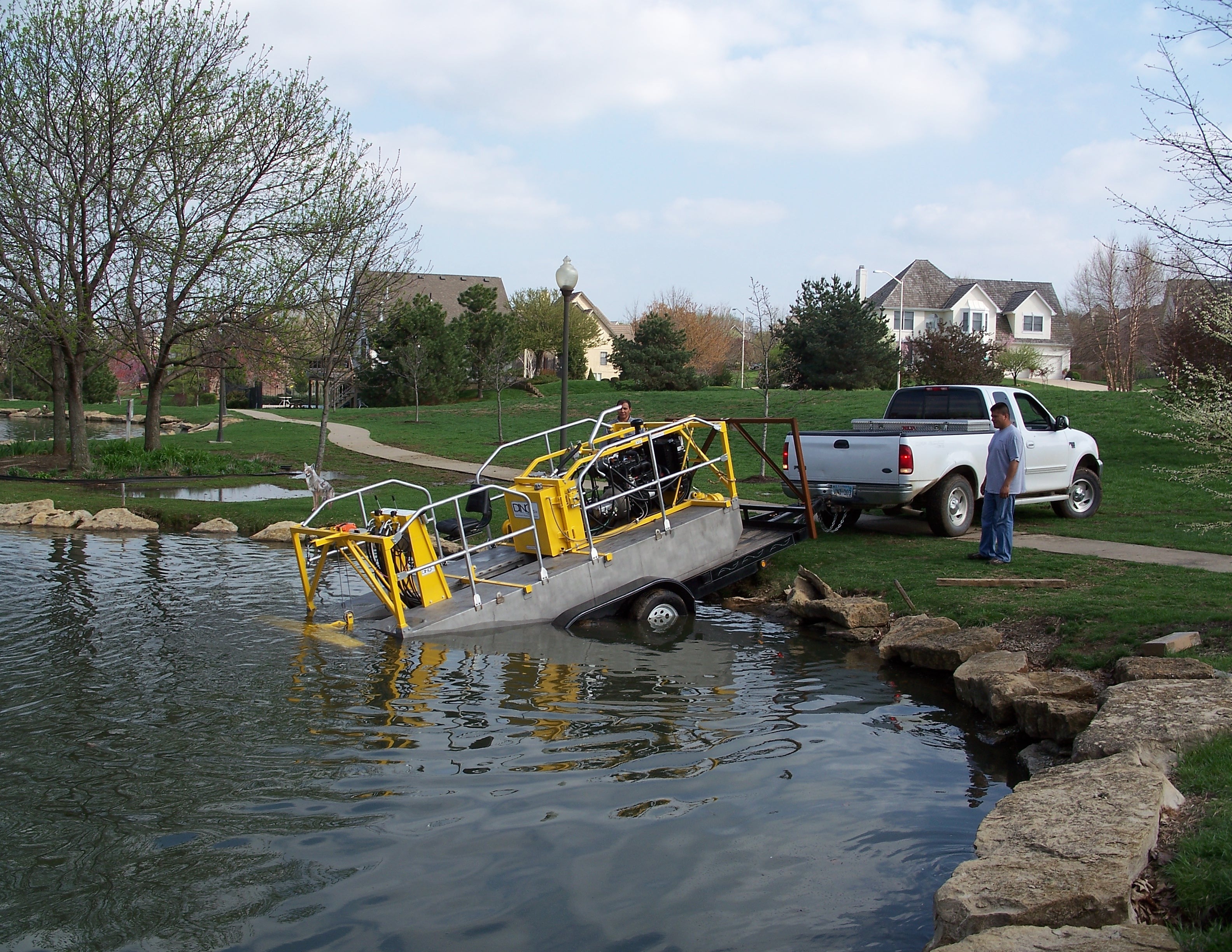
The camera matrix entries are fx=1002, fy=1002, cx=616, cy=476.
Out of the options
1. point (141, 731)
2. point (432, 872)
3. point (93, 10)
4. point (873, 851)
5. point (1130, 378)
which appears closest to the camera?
point (432, 872)

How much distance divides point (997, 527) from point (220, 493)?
1598 cm

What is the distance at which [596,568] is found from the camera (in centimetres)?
1027

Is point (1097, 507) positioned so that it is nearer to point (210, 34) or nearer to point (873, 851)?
point (873, 851)

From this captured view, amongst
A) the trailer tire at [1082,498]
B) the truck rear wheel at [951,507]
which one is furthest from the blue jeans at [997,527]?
the trailer tire at [1082,498]

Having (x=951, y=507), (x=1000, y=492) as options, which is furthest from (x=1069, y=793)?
(x=951, y=507)

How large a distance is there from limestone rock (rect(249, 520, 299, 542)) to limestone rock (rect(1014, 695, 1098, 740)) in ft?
37.9

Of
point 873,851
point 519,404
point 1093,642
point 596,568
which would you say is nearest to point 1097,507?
point 1093,642

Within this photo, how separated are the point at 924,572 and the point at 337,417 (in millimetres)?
38602

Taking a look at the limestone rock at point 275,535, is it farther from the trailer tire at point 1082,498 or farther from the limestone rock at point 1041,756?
the trailer tire at point 1082,498

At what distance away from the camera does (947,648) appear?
8578 mm

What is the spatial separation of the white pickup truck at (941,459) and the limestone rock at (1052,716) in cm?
603

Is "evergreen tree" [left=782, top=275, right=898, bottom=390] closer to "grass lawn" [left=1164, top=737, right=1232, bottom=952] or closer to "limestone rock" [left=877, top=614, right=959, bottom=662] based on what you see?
"limestone rock" [left=877, top=614, right=959, bottom=662]

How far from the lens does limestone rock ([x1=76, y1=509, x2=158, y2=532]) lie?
16.5m

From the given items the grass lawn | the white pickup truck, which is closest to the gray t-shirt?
the white pickup truck
